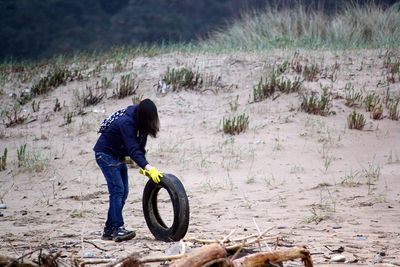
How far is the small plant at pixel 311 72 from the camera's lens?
523 inches

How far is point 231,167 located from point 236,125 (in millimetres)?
1392

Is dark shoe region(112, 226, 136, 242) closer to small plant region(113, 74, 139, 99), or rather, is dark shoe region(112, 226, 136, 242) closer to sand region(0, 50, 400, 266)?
sand region(0, 50, 400, 266)

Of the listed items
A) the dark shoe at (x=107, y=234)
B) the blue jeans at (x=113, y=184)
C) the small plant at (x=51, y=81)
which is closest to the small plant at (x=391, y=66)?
the small plant at (x=51, y=81)

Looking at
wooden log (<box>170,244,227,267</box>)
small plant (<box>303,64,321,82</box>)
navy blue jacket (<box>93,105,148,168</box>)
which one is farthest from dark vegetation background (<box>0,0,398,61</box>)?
wooden log (<box>170,244,227,267</box>)

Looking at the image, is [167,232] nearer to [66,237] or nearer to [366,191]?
[66,237]

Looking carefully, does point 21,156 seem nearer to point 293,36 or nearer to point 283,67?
point 283,67

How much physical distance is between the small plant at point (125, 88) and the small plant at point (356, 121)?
13.3ft

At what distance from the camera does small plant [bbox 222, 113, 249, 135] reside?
38.0 ft

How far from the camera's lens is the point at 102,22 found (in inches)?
1011

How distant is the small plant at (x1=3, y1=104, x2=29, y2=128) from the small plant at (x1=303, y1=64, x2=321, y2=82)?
513 centimetres

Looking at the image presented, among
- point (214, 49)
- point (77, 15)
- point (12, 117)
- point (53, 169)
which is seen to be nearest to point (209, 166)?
point (53, 169)

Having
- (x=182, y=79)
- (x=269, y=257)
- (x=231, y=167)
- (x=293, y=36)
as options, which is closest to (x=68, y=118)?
(x=182, y=79)

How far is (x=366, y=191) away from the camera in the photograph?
884 cm

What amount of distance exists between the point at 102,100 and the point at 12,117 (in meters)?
1.66
